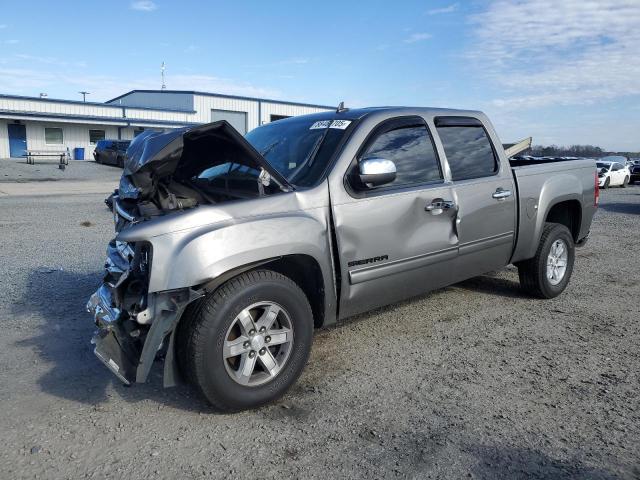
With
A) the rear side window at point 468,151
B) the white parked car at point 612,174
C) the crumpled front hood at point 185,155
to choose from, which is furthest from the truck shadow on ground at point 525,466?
the white parked car at point 612,174

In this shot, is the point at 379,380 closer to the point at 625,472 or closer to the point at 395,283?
the point at 395,283

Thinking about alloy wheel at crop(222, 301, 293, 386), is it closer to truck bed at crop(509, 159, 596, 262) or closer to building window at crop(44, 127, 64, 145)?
truck bed at crop(509, 159, 596, 262)

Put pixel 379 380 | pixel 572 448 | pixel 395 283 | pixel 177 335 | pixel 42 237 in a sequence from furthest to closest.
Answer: pixel 42 237 < pixel 395 283 < pixel 379 380 < pixel 177 335 < pixel 572 448

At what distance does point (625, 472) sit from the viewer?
104 inches

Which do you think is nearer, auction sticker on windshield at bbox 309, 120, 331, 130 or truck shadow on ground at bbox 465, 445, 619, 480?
truck shadow on ground at bbox 465, 445, 619, 480

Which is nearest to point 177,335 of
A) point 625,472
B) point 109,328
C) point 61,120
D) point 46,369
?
point 109,328

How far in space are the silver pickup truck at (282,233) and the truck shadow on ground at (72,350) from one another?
0.53 m

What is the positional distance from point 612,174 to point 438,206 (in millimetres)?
26087

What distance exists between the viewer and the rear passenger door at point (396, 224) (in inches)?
147

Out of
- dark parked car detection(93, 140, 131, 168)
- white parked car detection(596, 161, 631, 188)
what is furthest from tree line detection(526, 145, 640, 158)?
dark parked car detection(93, 140, 131, 168)

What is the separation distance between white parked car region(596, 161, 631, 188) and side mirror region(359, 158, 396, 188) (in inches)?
1005

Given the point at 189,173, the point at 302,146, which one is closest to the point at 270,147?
the point at 302,146

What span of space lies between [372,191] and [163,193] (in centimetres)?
155

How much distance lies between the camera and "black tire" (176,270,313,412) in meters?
3.03
